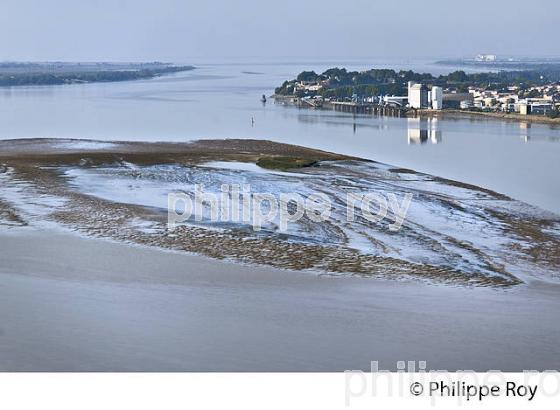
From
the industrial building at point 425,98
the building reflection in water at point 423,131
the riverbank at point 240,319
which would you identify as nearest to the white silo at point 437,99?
the industrial building at point 425,98

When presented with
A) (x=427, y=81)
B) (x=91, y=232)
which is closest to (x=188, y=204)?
(x=91, y=232)

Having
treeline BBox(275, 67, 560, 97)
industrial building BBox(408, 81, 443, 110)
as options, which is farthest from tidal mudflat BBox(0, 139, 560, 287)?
treeline BBox(275, 67, 560, 97)

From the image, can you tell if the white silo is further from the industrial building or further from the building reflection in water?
the building reflection in water

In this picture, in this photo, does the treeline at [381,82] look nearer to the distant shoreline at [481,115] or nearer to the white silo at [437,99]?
the white silo at [437,99]

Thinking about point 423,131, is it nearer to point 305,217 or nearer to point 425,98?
point 425,98

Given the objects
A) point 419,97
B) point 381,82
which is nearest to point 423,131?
point 419,97

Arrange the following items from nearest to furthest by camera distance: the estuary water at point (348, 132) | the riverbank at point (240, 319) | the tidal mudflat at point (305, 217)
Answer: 1. the riverbank at point (240, 319)
2. the tidal mudflat at point (305, 217)
3. the estuary water at point (348, 132)
